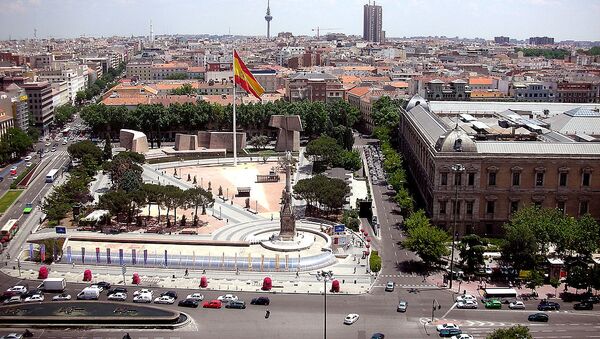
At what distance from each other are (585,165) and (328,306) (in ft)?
89.4

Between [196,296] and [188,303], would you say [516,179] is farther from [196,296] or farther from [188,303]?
[188,303]

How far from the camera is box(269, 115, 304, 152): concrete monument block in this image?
9281 centimetres

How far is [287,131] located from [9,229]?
45.2 m

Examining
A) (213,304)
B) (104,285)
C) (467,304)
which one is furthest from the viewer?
(104,285)

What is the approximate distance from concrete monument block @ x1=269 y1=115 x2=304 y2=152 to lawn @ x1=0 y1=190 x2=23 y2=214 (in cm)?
3543

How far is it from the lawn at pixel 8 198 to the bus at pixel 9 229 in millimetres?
7674

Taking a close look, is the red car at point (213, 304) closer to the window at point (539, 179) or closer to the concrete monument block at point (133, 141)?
the window at point (539, 179)

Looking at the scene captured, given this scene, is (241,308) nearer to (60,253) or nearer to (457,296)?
(457,296)

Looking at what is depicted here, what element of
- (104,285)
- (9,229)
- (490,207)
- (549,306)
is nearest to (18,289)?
(104,285)

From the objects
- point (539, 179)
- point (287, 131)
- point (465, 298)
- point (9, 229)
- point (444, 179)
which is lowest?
point (465, 298)

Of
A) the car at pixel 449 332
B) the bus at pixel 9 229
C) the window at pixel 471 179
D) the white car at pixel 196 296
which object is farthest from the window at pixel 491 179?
the bus at pixel 9 229

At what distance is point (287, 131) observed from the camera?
306ft

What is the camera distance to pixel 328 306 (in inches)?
1620

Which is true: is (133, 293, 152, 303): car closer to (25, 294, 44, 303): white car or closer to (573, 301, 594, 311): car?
(25, 294, 44, 303): white car
